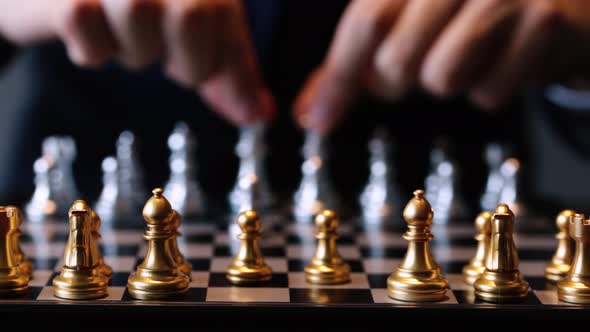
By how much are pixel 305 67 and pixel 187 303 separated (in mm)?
1913

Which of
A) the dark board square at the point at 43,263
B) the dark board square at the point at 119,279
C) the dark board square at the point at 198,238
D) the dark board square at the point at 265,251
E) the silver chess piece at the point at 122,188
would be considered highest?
the silver chess piece at the point at 122,188

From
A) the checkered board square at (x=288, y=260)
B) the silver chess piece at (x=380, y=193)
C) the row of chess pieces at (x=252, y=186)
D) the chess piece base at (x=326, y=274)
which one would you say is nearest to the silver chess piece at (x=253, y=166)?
the row of chess pieces at (x=252, y=186)

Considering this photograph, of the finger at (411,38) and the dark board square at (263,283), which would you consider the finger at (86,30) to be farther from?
the dark board square at (263,283)

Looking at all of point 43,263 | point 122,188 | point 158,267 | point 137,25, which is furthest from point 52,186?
point 158,267

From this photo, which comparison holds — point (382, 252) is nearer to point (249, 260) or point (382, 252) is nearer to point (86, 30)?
point (249, 260)

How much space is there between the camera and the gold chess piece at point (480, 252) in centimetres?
126

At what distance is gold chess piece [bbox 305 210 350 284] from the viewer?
1228 mm

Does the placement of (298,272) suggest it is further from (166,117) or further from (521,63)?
(166,117)

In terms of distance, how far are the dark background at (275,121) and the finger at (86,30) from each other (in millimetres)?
803

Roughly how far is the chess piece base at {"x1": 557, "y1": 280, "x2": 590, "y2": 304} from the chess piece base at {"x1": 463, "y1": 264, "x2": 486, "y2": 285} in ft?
0.49

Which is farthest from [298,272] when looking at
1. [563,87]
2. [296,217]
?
[563,87]

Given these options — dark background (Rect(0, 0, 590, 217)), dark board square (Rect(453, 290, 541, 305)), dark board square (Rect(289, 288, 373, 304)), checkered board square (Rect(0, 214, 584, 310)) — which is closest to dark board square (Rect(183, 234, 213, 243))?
checkered board square (Rect(0, 214, 584, 310))

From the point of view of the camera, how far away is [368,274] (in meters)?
1.32

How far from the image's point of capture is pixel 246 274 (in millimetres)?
1209
